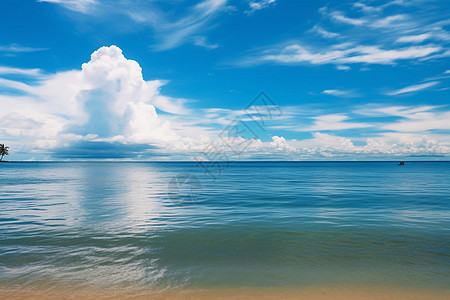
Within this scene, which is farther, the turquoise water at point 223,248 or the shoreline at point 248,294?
Answer: the turquoise water at point 223,248

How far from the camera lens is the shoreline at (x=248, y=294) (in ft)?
30.7

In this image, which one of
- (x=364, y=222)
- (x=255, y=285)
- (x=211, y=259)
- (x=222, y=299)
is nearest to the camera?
(x=222, y=299)

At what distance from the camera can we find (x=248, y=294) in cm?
959

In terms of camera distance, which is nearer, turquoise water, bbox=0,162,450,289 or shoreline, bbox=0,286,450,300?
shoreline, bbox=0,286,450,300

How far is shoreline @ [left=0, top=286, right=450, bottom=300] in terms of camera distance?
30.7 ft

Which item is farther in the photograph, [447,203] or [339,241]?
[447,203]

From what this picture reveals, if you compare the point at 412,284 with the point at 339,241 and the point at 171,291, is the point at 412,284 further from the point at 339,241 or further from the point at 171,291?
the point at 171,291

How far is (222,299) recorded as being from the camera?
930 cm

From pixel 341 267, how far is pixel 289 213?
12.7 metres

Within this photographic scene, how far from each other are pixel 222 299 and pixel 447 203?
32116 mm

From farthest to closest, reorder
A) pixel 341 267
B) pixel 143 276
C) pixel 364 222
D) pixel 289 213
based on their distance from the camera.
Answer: pixel 289 213, pixel 364 222, pixel 341 267, pixel 143 276

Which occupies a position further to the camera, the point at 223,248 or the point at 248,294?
the point at 223,248

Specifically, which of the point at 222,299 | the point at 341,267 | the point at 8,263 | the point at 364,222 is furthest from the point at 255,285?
the point at 364,222

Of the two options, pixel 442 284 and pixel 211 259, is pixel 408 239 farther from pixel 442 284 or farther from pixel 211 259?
pixel 211 259
